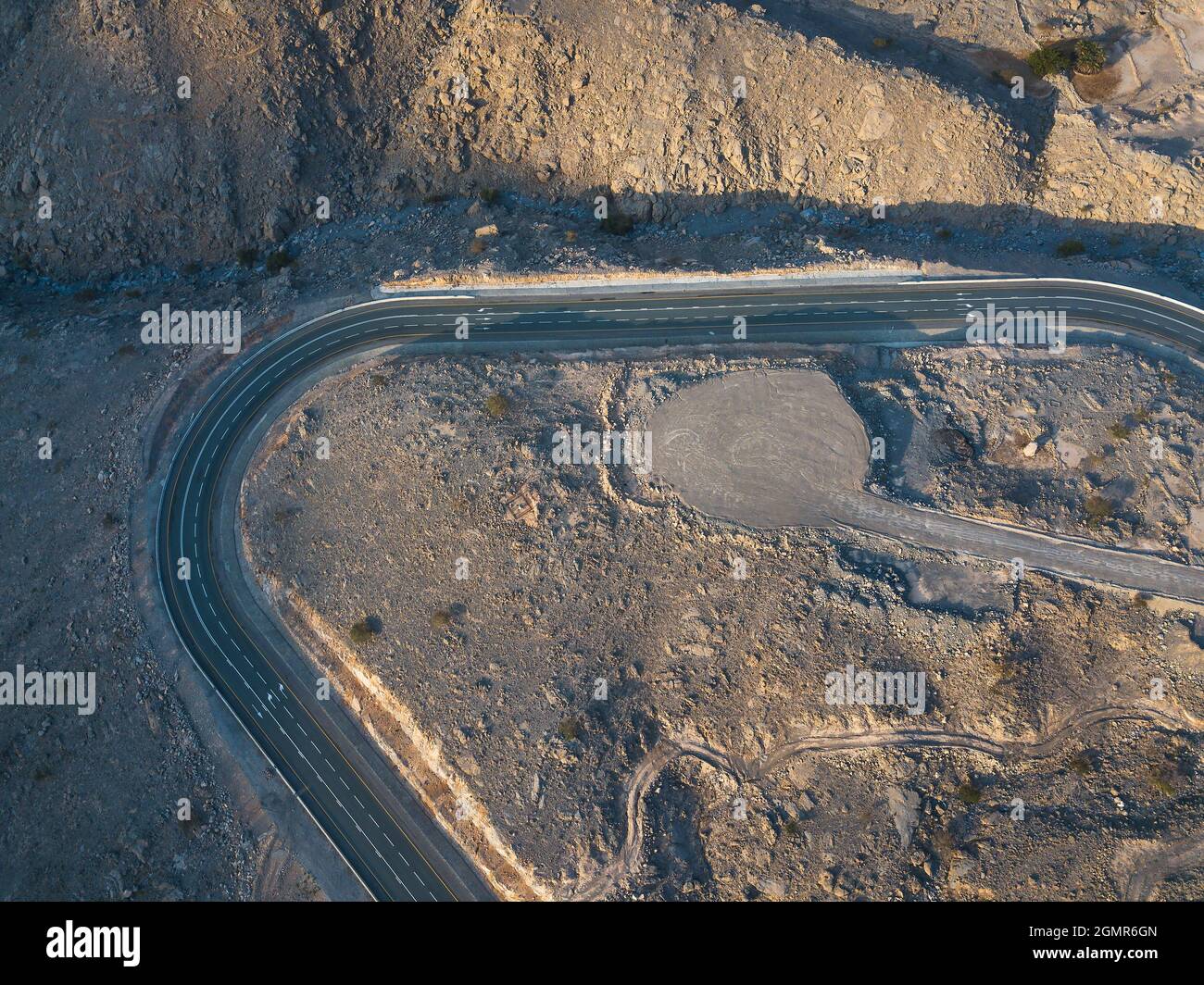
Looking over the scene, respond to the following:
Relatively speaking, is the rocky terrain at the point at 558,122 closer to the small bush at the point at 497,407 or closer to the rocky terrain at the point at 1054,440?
the rocky terrain at the point at 1054,440

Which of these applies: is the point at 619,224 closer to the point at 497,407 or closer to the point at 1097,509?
the point at 497,407

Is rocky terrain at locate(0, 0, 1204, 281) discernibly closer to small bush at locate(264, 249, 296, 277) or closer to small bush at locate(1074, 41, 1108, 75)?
small bush at locate(264, 249, 296, 277)

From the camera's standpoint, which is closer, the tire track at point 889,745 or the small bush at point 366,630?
the tire track at point 889,745

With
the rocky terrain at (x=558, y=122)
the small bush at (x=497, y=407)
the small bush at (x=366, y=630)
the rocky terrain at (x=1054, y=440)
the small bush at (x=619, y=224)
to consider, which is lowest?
the small bush at (x=366, y=630)

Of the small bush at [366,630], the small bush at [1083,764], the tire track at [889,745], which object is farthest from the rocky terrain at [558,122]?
the small bush at [1083,764]

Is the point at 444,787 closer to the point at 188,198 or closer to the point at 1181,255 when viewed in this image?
the point at 188,198

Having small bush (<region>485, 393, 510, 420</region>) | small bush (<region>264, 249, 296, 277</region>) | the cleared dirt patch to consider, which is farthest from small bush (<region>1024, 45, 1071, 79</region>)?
small bush (<region>264, 249, 296, 277</region>)
